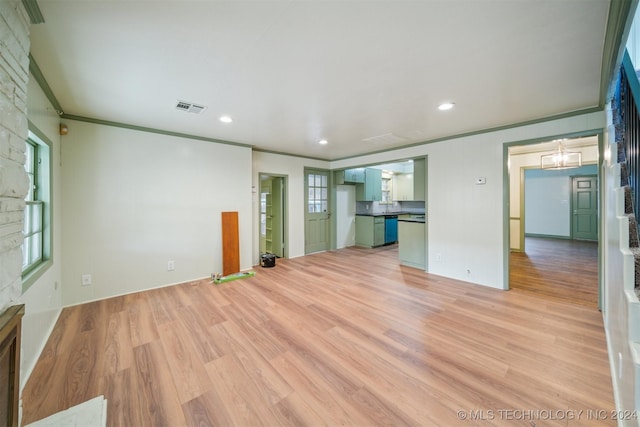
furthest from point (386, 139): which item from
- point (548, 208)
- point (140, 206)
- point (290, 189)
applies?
point (548, 208)

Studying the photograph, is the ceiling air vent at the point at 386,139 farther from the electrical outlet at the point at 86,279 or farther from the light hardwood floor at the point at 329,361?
the electrical outlet at the point at 86,279

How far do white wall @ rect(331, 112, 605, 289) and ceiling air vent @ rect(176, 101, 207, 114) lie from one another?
3.54m

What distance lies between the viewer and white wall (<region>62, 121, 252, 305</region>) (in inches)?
116

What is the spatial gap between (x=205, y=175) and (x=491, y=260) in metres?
4.65

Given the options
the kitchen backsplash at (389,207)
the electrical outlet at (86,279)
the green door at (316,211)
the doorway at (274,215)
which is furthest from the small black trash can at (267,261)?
the kitchen backsplash at (389,207)

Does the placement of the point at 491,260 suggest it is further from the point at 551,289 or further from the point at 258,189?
the point at 258,189

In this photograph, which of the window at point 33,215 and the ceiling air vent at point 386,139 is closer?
the window at point 33,215

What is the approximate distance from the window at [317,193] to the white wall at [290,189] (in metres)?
0.28

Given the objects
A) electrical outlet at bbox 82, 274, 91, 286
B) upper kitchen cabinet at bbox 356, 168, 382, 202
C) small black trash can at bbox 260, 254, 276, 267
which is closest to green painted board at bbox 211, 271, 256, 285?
small black trash can at bbox 260, 254, 276, 267

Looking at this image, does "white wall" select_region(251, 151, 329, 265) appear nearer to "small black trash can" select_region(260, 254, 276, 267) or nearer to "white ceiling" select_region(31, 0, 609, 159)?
"small black trash can" select_region(260, 254, 276, 267)

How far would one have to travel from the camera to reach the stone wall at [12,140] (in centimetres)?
113

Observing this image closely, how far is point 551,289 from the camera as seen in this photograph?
11.0 feet

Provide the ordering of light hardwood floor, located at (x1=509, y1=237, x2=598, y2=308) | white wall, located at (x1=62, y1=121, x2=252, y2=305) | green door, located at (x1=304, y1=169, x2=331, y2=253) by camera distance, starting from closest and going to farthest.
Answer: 1. white wall, located at (x1=62, y1=121, x2=252, y2=305)
2. light hardwood floor, located at (x1=509, y1=237, x2=598, y2=308)
3. green door, located at (x1=304, y1=169, x2=331, y2=253)

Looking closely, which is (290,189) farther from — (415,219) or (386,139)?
(415,219)
